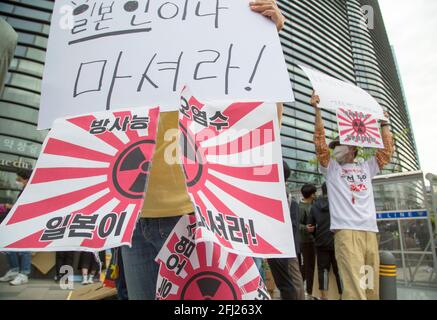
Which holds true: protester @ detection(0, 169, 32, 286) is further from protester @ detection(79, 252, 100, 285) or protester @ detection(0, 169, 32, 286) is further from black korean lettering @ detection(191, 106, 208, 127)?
black korean lettering @ detection(191, 106, 208, 127)

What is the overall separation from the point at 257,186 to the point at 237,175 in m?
0.05

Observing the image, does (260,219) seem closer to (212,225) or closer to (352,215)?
(212,225)

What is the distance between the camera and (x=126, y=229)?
51 centimetres

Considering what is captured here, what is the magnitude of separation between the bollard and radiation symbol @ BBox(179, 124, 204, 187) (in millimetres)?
2984

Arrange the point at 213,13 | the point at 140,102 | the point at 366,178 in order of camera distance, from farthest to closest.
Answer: the point at 366,178, the point at 213,13, the point at 140,102

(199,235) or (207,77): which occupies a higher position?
(207,77)

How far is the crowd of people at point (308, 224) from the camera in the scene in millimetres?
854

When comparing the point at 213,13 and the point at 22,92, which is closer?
the point at 213,13

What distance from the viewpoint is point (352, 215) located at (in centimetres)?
240

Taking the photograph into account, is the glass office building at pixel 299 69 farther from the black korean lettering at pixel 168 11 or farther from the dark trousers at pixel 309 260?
the dark trousers at pixel 309 260
